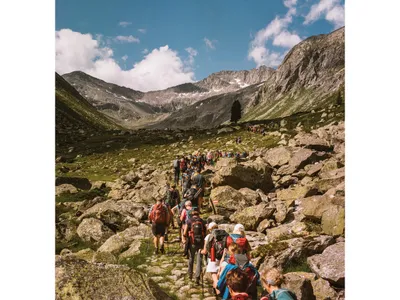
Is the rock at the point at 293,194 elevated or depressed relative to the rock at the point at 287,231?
elevated

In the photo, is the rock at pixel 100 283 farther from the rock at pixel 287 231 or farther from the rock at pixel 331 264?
the rock at pixel 287 231

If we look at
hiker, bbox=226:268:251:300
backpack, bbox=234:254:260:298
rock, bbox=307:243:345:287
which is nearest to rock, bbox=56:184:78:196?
rock, bbox=307:243:345:287

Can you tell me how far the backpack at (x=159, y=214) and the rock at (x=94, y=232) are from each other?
5.07 metres

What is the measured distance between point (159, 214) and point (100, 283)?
247 inches

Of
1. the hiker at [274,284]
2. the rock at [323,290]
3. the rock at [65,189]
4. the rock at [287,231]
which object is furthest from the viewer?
the rock at [65,189]

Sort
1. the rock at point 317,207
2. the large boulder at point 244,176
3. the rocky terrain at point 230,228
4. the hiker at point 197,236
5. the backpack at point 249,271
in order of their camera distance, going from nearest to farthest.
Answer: the backpack at point 249,271 < the rocky terrain at point 230,228 < the hiker at point 197,236 < the rock at point 317,207 < the large boulder at point 244,176

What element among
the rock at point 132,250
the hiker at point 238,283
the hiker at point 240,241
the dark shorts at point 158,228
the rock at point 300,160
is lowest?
the rock at point 132,250

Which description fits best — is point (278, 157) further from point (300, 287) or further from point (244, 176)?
point (300, 287)

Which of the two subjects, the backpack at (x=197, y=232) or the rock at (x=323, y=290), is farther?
the backpack at (x=197, y=232)

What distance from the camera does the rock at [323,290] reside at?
858 centimetres

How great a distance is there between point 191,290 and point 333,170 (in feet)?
41.2

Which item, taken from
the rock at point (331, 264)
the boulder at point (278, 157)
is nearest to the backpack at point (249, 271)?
the rock at point (331, 264)

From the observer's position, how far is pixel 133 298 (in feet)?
23.4
